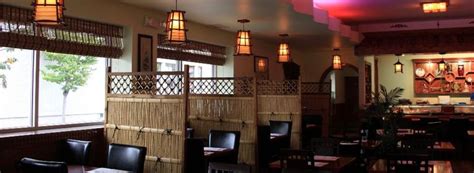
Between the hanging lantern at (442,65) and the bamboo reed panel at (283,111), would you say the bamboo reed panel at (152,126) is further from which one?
the hanging lantern at (442,65)

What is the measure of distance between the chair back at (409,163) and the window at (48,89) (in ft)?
13.9

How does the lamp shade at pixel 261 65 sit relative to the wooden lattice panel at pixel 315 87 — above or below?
above

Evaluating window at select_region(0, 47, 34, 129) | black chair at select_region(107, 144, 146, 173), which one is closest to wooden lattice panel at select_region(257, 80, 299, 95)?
window at select_region(0, 47, 34, 129)

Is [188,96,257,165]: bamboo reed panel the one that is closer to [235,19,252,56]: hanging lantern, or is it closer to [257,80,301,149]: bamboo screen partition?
[235,19,252,56]: hanging lantern

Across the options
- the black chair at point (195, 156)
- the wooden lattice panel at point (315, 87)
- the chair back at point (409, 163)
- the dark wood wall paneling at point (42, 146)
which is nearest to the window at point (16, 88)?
the dark wood wall paneling at point (42, 146)

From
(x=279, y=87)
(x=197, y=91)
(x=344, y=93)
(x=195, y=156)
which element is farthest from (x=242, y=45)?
(x=344, y=93)

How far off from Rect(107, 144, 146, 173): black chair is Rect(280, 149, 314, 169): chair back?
64.9 inches

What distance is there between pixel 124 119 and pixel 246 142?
6.66ft

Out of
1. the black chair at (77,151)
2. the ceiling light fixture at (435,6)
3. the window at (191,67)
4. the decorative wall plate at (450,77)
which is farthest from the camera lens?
the decorative wall plate at (450,77)

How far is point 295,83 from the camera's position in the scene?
8.64 metres

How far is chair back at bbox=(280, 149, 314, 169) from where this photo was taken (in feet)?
17.6

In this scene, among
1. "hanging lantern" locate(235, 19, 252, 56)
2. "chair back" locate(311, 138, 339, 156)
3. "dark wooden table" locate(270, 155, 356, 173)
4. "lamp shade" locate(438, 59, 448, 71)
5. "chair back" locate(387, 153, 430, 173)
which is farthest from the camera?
"lamp shade" locate(438, 59, 448, 71)

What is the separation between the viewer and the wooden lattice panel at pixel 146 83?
5238 mm

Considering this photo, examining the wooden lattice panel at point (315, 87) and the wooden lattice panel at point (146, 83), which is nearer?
the wooden lattice panel at point (146, 83)
